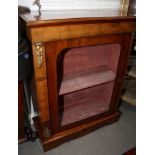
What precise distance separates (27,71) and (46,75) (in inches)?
4.2

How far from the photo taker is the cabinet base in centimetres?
124

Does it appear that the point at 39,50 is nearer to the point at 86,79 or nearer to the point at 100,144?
the point at 86,79

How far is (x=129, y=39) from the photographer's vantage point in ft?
3.93

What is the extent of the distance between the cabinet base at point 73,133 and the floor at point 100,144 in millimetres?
49

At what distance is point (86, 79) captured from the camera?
1302 mm

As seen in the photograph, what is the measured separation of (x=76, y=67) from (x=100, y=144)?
25.1 inches

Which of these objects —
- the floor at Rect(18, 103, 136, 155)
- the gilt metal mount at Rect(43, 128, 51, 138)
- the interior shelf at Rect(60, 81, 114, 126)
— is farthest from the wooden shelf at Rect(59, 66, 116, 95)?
the floor at Rect(18, 103, 136, 155)

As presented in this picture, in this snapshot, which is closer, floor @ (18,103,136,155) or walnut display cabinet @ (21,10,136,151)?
walnut display cabinet @ (21,10,136,151)

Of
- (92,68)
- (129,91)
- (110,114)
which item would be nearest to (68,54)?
(92,68)

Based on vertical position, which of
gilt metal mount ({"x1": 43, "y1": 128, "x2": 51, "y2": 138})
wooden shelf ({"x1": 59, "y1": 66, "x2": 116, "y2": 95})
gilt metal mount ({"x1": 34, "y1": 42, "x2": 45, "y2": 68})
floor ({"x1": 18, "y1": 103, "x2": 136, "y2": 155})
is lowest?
floor ({"x1": 18, "y1": 103, "x2": 136, "y2": 155})

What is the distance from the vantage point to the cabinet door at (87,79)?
1.12 m

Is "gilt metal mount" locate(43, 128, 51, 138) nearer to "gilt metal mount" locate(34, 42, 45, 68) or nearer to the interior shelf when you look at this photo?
the interior shelf

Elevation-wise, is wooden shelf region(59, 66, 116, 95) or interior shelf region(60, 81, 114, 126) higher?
wooden shelf region(59, 66, 116, 95)
